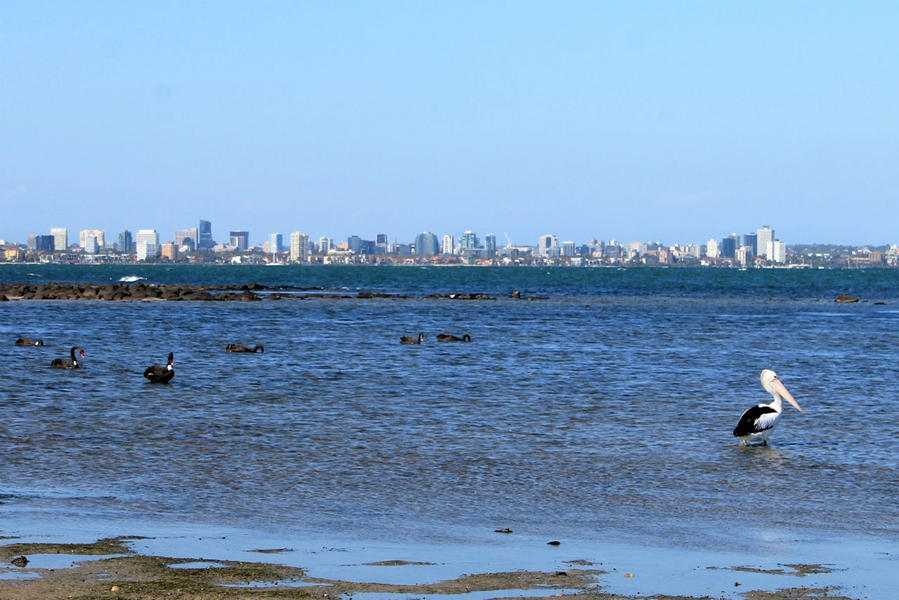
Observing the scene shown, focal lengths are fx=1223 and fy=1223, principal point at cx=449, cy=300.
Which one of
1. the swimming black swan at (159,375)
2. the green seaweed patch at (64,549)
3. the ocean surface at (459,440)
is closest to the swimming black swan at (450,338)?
the ocean surface at (459,440)

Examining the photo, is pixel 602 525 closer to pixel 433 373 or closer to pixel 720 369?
pixel 433 373

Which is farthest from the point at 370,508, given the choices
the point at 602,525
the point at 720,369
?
the point at 720,369

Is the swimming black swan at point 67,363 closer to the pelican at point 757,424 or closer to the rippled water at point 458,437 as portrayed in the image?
the rippled water at point 458,437

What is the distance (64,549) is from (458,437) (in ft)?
33.6

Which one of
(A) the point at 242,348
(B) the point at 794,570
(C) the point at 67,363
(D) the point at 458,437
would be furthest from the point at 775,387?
(A) the point at 242,348

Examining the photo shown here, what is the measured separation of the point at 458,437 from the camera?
21.8m

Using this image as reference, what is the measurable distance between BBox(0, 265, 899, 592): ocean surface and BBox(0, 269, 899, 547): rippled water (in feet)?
0.23

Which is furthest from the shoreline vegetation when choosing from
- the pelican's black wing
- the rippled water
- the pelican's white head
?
the pelican's white head

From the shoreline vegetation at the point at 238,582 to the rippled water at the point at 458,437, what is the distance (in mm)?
2279

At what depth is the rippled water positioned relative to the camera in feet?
50.3

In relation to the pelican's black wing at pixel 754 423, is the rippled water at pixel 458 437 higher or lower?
lower

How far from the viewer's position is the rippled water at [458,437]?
603 inches

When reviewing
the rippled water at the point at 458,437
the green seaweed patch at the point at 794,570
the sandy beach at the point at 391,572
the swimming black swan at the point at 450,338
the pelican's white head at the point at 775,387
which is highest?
the pelican's white head at the point at 775,387

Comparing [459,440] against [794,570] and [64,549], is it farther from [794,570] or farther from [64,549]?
[64,549]
